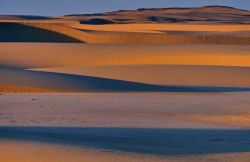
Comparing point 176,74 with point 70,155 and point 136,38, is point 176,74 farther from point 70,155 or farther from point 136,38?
point 136,38

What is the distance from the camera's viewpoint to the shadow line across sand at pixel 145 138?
693cm

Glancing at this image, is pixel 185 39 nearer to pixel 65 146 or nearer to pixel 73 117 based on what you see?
pixel 73 117

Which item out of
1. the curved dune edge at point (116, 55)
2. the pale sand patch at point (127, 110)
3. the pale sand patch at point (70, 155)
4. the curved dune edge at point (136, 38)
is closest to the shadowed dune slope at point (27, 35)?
the curved dune edge at point (136, 38)

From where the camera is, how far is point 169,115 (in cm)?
1017

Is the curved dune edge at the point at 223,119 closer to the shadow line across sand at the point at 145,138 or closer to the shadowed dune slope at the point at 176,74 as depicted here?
the shadow line across sand at the point at 145,138

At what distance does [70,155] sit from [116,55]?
24.1m

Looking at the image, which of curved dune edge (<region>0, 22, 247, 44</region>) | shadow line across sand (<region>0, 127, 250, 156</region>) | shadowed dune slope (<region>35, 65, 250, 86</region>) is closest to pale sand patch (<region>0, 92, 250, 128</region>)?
shadow line across sand (<region>0, 127, 250, 156</region>)

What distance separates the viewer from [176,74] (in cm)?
2098

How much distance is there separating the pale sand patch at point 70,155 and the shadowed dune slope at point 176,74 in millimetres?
11887

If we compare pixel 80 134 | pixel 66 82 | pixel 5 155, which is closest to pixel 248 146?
pixel 80 134

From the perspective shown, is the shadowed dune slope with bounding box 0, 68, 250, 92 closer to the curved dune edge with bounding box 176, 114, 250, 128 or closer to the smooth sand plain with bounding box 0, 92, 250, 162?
the smooth sand plain with bounding box 0, 92, 250, 162

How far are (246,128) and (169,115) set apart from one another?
1.57 meters

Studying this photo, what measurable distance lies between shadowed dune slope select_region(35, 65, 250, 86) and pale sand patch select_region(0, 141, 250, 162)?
11.9 metres

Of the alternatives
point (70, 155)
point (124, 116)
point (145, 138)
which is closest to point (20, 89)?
point (124, 116)
